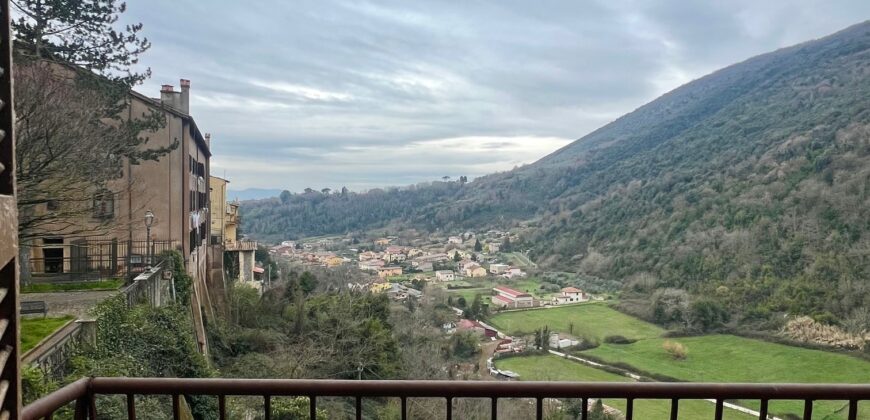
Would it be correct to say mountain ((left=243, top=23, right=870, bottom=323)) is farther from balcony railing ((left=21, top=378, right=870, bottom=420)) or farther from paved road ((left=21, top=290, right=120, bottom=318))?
paved road ((left=21, top=290, right=120, bottom=318))

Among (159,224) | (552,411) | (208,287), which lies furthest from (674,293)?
(159,224)

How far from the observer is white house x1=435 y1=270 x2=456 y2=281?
39588 millimetres

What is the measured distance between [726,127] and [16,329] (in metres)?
63.6

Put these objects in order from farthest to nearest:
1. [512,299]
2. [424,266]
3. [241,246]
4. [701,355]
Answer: [424,266] < [512,299] < [701,355] < [241,246]

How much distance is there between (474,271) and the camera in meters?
41.0

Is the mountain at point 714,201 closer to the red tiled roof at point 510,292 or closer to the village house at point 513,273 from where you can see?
the village house at point 513,273

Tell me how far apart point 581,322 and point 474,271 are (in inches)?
538

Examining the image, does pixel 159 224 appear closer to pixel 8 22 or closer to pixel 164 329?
pixel 164 329

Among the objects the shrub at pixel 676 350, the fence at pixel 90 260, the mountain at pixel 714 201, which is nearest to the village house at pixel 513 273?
the mountain at pixel 714 201

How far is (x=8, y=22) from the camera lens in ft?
3.61

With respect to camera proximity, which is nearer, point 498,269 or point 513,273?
point 513,273

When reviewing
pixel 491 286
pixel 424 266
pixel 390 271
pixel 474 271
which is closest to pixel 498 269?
pixel 474 271

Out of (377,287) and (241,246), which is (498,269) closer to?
(377,287)

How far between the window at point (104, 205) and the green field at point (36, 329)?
1.95 metres
